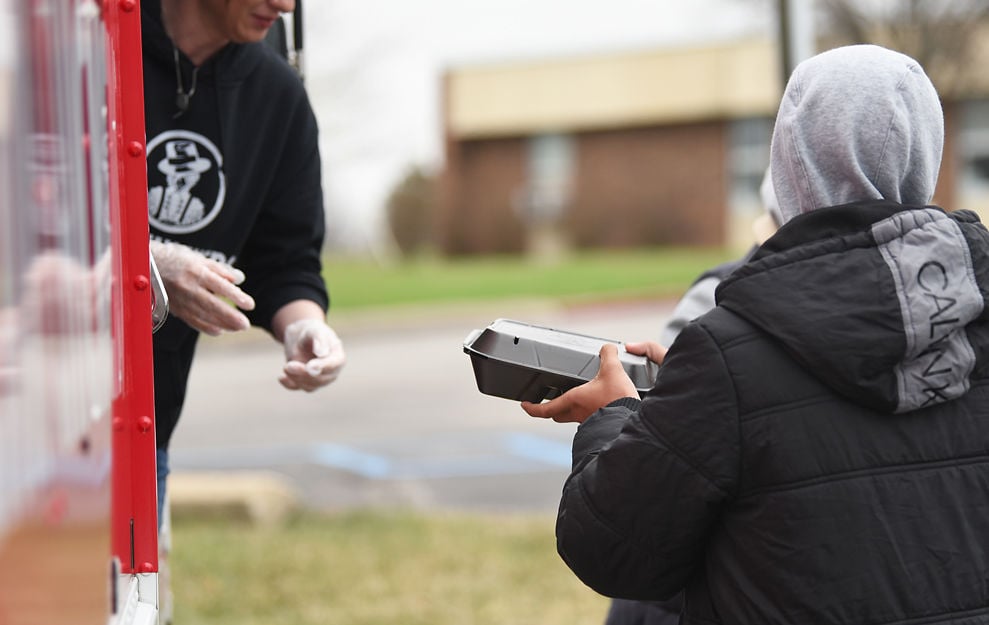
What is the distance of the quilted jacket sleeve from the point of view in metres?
1.56

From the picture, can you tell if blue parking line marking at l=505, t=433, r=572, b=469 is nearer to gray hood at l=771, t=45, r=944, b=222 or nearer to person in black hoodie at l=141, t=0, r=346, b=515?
person in black hoodie at l=141, t=0, r=346, b=515

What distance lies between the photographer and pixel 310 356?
238 centimetres

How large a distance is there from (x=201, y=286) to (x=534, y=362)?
61 centimetres

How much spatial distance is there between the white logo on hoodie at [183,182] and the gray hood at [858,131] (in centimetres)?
115

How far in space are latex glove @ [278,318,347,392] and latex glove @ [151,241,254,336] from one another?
0.62ft

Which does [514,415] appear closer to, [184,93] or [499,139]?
[184,93]

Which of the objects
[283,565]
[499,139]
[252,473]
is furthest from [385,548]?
[499,139]

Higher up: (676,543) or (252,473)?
(676,543)

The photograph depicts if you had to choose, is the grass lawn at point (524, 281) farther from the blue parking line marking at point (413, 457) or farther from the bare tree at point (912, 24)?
the blue parking line marking at point (413, 457)

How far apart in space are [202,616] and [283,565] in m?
0.63

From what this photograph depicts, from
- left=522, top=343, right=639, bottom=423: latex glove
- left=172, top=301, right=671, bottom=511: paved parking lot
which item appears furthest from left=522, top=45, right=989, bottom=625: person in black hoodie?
left=172, top=301, right=671, bottom=511: paved parking lot

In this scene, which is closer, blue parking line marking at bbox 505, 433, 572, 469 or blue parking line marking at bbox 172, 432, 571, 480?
blue parking line marking at bbox 172, 432, 571, 480

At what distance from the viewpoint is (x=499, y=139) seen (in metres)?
32.7

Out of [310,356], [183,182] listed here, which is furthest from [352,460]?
[183,182]
